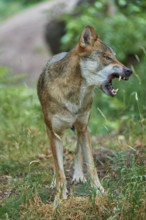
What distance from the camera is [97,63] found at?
5930mm

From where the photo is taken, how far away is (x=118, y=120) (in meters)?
9.61

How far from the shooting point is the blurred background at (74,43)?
329 inches

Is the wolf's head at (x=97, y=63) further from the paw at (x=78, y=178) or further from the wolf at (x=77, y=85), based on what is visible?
the paw at (x=78, y=178)

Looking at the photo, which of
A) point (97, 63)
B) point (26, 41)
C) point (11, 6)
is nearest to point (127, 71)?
point (97, 63)

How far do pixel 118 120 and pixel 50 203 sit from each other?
13.5 ft

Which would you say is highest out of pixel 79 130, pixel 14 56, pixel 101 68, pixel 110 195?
pixel 14 56

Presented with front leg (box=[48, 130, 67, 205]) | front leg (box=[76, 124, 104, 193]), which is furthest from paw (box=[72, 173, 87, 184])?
front leg (box=[48, 130, 67, 205])

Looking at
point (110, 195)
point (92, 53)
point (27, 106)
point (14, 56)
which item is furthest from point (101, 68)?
point (14, 56)

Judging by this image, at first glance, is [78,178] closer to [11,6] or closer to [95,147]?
[95,147]

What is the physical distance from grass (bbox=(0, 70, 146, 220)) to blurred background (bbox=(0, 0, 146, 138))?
0.12 ft

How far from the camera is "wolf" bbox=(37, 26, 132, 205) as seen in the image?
19.4 feet

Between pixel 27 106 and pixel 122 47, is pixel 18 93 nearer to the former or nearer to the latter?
pixel 27 106

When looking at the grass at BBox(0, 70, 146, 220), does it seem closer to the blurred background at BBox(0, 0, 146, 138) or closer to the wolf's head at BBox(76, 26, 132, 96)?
the blurred background at BBox(0, 0, 146, 138)

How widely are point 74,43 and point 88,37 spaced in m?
6.48
